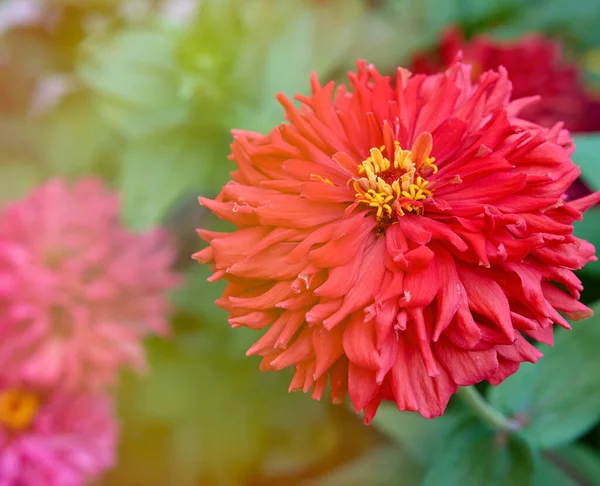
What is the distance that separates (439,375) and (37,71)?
0.83m

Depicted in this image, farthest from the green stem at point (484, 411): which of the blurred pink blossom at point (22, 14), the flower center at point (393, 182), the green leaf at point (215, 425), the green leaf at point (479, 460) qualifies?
the blurred pink blossom at point (22, 14)

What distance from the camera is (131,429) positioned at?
75 cm

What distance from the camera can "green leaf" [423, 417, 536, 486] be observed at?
0.47 meters

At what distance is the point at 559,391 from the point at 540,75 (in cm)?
39

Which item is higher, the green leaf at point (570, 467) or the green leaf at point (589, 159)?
the green leaf at point (589, 159)

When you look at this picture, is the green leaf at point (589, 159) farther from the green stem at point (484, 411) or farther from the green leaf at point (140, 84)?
the green leaf at point (140, 84)

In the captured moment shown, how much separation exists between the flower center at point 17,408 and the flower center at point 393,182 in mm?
470

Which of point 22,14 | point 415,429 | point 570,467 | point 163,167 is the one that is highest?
point 22,14

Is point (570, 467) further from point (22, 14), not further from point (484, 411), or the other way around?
point (22, 14)

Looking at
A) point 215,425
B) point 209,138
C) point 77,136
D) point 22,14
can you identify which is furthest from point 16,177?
point 215,425

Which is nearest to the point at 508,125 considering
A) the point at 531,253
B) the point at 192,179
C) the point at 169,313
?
the point at 531,253

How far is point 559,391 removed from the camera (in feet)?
1.69

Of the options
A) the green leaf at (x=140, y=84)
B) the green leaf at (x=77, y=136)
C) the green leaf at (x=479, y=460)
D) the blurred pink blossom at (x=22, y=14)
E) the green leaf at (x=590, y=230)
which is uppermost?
the blurred pink blossom at (x=22, y=14)

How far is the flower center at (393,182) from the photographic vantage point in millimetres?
369
